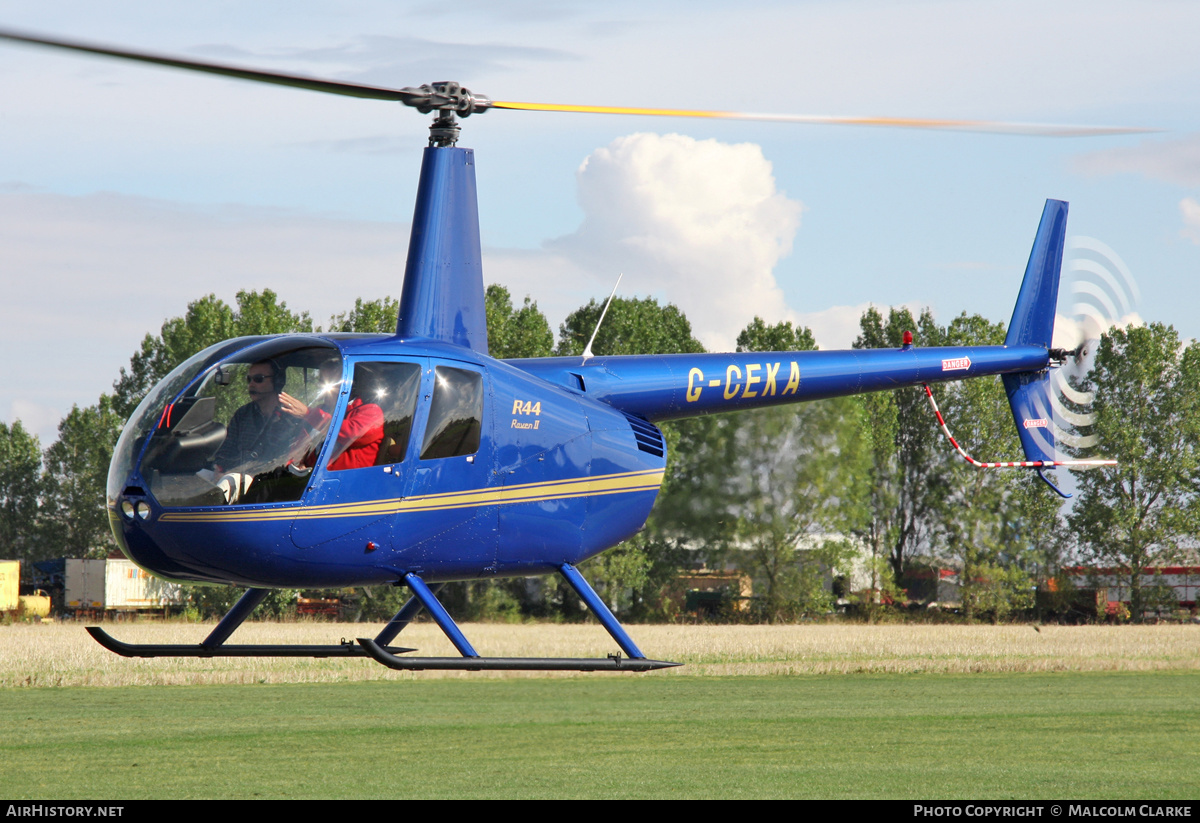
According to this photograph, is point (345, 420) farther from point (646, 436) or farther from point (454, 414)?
point (646, 436)

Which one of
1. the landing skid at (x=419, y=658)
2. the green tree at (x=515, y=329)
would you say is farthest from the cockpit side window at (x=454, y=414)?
the green tree at (x=515, y=329)

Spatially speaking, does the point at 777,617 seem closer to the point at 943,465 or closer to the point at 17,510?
the point at 943,465

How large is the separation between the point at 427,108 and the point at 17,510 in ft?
297

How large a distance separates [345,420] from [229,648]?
77.8 inches

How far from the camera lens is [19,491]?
298 ft

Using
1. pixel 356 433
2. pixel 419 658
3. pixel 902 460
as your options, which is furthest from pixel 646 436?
pixel 902 460

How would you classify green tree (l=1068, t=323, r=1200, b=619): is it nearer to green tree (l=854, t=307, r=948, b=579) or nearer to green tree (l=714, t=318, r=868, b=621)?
green tree (l=854, t=307, r=948, b=579)

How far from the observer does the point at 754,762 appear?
27.1 metres

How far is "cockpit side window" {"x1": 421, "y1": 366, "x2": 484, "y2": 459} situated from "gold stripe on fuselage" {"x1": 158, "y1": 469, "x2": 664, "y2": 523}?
329 millimetres

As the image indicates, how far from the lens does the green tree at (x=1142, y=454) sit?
2835 inches

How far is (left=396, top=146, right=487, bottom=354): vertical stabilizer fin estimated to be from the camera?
9.95 meters

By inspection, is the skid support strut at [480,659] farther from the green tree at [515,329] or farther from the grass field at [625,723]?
the green tree at [515,329]

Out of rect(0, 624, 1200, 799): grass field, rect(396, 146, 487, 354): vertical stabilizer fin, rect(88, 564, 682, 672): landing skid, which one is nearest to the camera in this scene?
rect(88, 564, 682, 672): landing skid

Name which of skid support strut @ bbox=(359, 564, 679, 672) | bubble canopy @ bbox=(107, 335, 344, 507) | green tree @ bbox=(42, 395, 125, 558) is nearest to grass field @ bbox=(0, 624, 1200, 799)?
skid support strut @ bbox=(359, 564, 679, 672)
